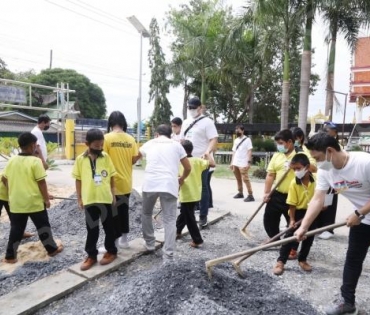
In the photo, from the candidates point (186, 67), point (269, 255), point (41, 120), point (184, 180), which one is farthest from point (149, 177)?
point (186, 67)

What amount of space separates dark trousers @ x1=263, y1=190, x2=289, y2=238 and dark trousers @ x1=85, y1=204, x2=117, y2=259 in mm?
1816

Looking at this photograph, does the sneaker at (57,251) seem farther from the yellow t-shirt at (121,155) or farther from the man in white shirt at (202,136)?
the man in white shirt at (202,136)

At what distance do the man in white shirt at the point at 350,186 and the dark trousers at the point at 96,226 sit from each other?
1.91m

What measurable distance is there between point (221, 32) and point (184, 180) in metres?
13.8

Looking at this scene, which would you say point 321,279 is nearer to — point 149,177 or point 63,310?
point 149,177

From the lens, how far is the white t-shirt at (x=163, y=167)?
3676mm

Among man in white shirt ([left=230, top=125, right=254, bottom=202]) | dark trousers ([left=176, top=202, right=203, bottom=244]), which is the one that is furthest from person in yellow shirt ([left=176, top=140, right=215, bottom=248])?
man in white shirt ([left=230, top=125, right=254, bottom=202])

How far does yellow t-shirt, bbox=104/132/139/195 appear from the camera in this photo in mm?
3836

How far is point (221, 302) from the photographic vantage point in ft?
8.98

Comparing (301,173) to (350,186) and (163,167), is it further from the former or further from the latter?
(163,167)

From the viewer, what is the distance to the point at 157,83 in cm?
2602

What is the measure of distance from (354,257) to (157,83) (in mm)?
24287

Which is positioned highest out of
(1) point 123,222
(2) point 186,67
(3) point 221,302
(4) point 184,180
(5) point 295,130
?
(2) point 186,67

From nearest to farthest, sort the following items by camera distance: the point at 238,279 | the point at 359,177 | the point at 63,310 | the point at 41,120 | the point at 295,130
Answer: the point at 359,177
the point at 63,310
the point at 238,279
the point at 295,130
the point at 41,120
